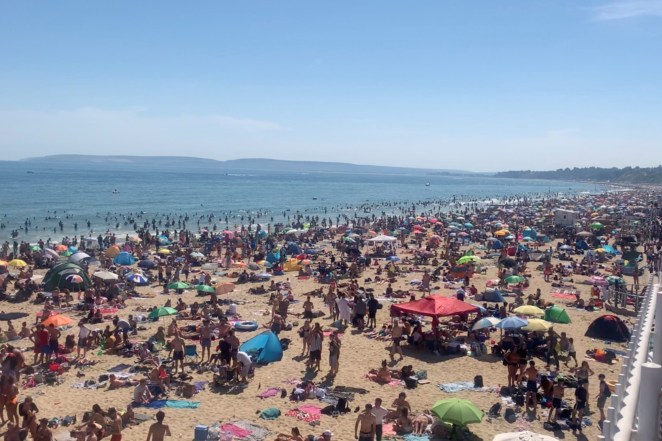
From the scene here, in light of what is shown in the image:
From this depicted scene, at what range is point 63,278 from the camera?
62.3 ft

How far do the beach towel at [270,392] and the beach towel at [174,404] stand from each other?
130 centimetres

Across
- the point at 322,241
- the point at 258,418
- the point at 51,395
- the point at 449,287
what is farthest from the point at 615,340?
the point at 322,241

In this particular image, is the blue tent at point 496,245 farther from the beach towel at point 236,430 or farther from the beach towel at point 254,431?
the beach towel at point 236,430

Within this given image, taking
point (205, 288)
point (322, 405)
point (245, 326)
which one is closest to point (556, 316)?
point (322, 405)

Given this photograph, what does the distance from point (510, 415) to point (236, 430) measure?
5.07m

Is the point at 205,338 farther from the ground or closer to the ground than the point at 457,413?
closer to the ground

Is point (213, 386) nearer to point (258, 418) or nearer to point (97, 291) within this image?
point (258, 418)

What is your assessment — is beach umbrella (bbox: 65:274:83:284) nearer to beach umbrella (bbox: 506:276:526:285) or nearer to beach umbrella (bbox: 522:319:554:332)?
beach umbrella (bbox: 522:319:554:332)

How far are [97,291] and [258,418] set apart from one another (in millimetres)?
11801

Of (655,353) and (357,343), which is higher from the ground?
(655,353)

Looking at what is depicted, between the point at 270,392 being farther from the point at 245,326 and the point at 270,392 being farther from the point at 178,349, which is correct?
the point at 245,326

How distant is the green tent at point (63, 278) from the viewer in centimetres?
1894

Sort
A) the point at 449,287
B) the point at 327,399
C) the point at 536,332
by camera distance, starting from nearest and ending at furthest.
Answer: the point at 327,399
the point at 536,332
the point at 449,287

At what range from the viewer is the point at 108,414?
9.57 meters
